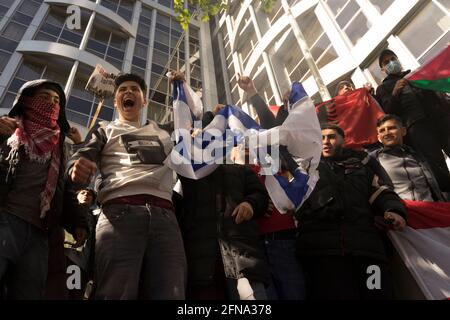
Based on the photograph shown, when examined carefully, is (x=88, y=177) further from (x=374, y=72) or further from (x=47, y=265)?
(x=374, y=72)

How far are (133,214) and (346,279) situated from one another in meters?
1.50

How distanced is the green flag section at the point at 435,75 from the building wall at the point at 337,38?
341 cm

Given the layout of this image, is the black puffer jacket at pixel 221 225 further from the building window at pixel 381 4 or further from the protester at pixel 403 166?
the building window at pixel 381 4

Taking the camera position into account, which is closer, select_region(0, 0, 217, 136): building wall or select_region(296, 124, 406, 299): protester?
select_region(296, 124, 406, 299): protester

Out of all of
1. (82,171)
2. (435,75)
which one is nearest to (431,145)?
(435,75)

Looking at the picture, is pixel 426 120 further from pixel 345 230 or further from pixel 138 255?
pixel 138 255

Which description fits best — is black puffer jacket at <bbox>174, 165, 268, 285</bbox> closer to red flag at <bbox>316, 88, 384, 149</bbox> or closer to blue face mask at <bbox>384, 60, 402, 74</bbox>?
red flag at <bbox>316, 88, 384, 149</bbox>

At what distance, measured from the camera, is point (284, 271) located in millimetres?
2404

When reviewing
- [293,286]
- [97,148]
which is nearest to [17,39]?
[97,148]

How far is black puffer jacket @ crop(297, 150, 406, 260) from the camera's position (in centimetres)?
234

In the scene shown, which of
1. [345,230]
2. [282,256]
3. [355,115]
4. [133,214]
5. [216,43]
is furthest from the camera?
[216,43]

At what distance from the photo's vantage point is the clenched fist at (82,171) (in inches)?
76.9

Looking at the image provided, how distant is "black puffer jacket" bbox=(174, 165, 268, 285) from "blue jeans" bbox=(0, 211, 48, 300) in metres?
0.86

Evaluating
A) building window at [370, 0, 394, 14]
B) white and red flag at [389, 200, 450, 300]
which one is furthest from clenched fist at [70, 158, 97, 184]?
building window at [370, 0, 394, 14]
